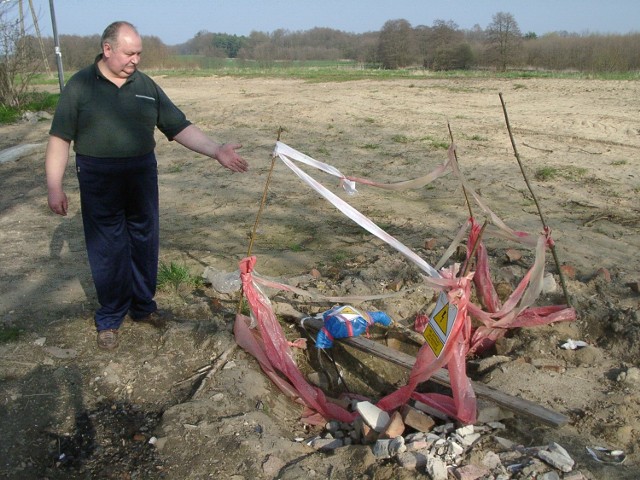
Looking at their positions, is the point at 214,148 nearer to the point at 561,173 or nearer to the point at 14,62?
the point at 561,173

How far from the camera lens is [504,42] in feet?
74.0

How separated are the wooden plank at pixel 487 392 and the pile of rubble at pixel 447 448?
0.12 m

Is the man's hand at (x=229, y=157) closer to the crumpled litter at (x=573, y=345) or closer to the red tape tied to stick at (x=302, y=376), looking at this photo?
the red tape tied to stick at (x=302, y=376)

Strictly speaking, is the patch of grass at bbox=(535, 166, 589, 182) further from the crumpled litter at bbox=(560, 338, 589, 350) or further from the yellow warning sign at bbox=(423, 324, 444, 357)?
the yellow warning sign at bbox=(423, 324, 444, 357)

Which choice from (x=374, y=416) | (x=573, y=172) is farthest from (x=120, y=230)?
(x=573, y=172)

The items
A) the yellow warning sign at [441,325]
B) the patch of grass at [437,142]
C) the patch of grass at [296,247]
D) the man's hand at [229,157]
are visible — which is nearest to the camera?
the yellow warning sign at [441,325]

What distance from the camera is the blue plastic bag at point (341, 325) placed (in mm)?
3592

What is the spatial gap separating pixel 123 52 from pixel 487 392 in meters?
2.52

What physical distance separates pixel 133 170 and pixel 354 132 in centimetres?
725

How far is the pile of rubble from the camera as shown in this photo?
8.05ft

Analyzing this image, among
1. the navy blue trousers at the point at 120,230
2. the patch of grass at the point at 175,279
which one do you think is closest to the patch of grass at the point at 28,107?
the patch of grass at the point at 175,279

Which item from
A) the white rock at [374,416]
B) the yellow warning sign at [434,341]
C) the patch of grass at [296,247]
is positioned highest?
the yellow warning sign at [434,341]

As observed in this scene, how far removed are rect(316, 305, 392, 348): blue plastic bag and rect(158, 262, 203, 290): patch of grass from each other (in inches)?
50.3

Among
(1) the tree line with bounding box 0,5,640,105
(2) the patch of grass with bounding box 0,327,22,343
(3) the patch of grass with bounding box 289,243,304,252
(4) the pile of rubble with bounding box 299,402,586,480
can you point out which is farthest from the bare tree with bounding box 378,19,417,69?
(4) the pile of rubble with bounding box 299,402,586,480
